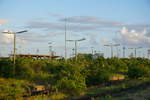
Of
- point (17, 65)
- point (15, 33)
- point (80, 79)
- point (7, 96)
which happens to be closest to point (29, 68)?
point (17, 65)

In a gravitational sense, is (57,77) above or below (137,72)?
above

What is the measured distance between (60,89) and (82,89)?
2.13 m

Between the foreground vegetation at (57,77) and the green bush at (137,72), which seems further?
the green bush at (137,72)

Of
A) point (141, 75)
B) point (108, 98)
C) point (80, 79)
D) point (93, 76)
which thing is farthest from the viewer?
point (141, 75)

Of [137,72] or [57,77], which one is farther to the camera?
[137,72]

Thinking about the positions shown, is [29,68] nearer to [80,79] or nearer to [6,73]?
[6,73]

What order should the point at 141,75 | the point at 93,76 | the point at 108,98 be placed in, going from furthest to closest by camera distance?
1. the point at 141,75
2. the point at 93,76
3. the point at 108,98

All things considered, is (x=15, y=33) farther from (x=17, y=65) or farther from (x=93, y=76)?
(x=93, y=76)

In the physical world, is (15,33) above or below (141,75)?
above

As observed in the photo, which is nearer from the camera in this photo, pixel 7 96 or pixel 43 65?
pixel 7 96

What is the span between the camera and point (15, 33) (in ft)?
116

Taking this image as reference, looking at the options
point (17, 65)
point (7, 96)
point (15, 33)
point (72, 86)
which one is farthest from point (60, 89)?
point (17, 65)

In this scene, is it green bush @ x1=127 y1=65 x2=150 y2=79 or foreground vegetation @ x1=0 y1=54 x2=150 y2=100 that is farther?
green bush @ x1=127 y1=65 x2=150 y2=79

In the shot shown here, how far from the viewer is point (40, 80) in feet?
133
